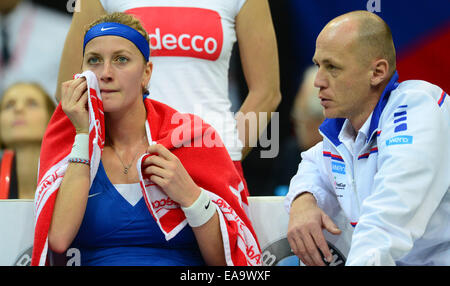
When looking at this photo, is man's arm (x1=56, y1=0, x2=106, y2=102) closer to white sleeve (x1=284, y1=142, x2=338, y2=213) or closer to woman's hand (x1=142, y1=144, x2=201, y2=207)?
woman's hand (x1=142, y1=144, x2=201, y2=207)

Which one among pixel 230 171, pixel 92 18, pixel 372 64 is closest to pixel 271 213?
pixel 230 171

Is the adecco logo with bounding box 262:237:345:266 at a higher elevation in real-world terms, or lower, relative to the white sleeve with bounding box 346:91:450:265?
lower

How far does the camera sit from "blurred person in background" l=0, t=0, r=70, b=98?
11.2 feet

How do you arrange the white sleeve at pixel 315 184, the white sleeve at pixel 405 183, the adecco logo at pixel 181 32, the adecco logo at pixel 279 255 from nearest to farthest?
the white sleeve at pixel 405 183
the white sleeve at pixel 315 184
the adecco logo at pixel 279 255
the adecco logo at pixel 181 32

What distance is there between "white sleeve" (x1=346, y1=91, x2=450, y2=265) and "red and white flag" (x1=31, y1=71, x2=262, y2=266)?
52 cm

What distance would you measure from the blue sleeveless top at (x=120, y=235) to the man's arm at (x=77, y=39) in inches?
25.5

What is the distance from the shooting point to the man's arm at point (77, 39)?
2.50 m

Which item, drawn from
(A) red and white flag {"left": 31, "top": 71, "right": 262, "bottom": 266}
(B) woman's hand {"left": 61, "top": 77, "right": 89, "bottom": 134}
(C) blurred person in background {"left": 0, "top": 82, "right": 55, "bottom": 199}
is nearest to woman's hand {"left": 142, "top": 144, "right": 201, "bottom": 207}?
(A) red and white flag {"left": 31, "top": 71, "right": 262, "bottom": 266}

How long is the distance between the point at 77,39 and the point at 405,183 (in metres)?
1.50

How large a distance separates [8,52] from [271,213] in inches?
75.6

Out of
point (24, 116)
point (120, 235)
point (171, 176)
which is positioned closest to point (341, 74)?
point (171, 176)

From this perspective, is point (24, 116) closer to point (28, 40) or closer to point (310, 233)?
point (28, 40)

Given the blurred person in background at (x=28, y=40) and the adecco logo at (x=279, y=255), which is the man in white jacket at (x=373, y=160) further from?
the blurred person in background at (x=28, y=40)

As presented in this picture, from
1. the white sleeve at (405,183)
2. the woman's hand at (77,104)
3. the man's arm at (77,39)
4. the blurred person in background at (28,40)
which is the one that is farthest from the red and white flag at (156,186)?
the blurred person in background at (28,40)
